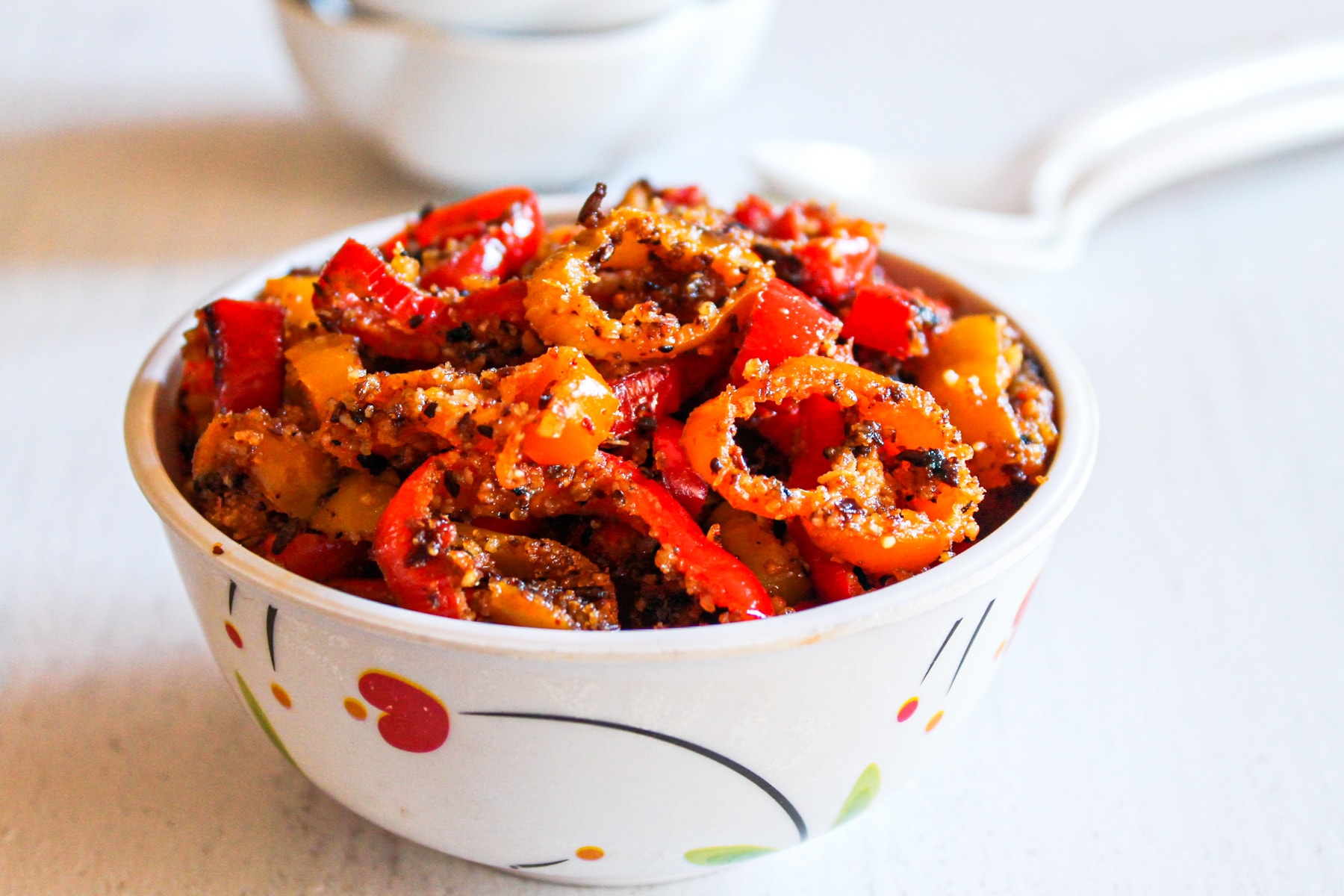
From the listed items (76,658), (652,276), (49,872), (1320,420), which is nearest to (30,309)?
(76,658)

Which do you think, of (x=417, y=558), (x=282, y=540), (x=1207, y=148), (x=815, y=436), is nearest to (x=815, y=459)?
(x=815, y=436)

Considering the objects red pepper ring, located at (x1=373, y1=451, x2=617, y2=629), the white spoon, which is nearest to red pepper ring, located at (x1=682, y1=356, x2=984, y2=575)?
red pepper ring, located at (x1=373, y1=451, x2=617, y2=629)

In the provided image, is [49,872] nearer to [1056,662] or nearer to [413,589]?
[413,589]

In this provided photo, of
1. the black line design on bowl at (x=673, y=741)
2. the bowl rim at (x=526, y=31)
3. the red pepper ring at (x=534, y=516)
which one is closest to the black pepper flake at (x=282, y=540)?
the red pepper ring at (x=534, y=516)

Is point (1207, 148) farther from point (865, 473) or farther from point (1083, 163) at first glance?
point (865, 473)

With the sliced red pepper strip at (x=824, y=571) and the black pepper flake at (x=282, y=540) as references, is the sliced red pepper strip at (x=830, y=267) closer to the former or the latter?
the sliced red pepper strip at (x=824, y=571)

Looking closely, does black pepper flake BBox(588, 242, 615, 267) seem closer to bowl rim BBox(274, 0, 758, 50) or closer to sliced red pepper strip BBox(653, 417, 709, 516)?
sliced red pepper strip BBox(653, 417, 709, 516)
